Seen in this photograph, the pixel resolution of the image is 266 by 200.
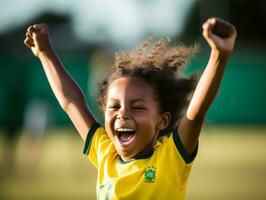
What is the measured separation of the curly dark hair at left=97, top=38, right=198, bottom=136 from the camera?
200 inches

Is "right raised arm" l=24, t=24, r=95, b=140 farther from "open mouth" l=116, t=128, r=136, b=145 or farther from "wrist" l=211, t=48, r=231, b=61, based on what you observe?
"wrist" l=211, t=48, r=231, b=61

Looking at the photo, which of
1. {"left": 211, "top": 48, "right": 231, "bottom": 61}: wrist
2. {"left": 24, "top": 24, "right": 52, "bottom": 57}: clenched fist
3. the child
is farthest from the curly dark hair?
{"left": 211, "top": 48, "right": 231, "bottom": 61}: wrist

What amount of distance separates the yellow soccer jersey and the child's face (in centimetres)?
8

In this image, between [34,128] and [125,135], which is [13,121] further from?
[125,135]

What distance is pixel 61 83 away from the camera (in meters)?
5.31

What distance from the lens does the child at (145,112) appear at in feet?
14.8

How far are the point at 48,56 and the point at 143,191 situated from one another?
3.70ft

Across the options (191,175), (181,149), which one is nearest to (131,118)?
(181,149)

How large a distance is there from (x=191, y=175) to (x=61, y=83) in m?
8.98

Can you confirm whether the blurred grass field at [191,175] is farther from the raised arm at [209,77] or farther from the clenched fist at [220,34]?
the clenched fist at [220,34]

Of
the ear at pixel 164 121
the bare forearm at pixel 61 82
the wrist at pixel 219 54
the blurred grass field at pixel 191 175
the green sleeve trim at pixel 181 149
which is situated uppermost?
the wrist at pixel 219 54

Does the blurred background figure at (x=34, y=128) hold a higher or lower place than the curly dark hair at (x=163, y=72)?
lower

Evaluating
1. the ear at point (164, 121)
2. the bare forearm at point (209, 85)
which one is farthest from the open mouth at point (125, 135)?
the bare forearm at point (209, 85)

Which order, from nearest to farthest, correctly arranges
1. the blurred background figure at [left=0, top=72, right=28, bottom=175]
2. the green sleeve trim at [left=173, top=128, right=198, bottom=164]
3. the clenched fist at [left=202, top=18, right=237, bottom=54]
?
the clenched fist at [left=202, top=18, right=237, bottom=54]
the green sleeve trim at [left=173, top=128, right=198, bottom=164]
the blurred background figure at [left=0, top=72, right=28, bottom=175]
